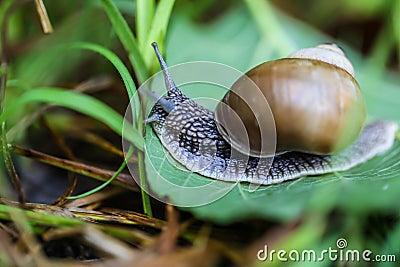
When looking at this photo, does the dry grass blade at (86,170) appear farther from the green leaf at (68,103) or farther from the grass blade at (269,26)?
the grass blade at (269,26)

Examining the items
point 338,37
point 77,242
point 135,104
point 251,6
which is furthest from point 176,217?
point 338,37

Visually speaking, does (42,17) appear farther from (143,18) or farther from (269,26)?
(269,26)

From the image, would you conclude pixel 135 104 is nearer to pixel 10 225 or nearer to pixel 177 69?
pixel 177 69

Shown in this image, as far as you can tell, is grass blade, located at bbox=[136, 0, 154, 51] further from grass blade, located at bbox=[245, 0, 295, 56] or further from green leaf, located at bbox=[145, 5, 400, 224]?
grass blade, located at bbox=[245, 0, 295, 56]

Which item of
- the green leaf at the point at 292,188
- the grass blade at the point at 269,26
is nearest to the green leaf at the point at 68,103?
the green leaf at the point at 292,188

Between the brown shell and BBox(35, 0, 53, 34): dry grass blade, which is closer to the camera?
the brown shell

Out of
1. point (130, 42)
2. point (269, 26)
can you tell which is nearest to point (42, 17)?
point (130, 42)

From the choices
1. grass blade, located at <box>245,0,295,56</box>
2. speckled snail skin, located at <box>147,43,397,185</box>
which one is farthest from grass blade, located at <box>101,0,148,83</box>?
grass blade, located at <box>245,0,295,56</box>
